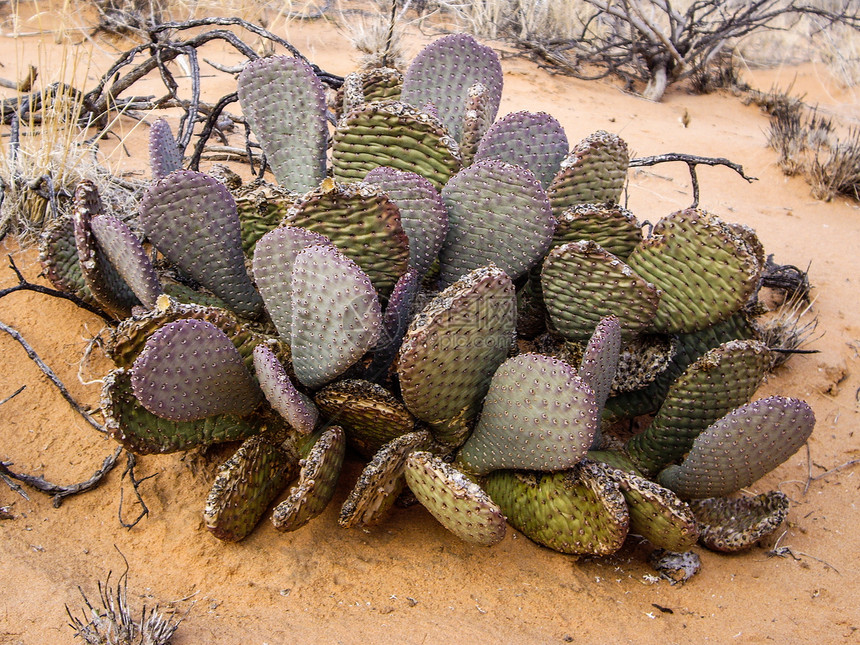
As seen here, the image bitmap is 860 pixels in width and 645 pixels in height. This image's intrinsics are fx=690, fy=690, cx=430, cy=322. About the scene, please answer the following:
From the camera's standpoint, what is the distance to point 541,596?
1.79 meters

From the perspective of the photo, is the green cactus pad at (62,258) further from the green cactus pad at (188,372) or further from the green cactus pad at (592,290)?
the green cactus pad at (592,290)

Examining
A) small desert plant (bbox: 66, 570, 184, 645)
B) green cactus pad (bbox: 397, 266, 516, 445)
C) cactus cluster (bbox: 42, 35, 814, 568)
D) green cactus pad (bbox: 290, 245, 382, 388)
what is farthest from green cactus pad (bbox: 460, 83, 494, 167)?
small desert plant (bbox: 66, 570, 184, 645)

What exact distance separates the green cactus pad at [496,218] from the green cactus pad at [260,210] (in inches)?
20.8

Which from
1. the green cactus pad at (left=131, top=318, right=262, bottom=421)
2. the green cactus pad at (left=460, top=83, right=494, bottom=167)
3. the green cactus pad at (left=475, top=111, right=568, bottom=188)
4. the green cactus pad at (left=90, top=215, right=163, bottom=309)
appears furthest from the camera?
the green cactus pad at (left=460, top=83, right=494, bottom=167)

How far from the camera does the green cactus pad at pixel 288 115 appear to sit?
Answer: 2387mm

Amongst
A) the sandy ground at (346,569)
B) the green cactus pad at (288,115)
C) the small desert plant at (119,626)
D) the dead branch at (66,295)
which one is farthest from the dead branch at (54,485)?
the green cactus pad at (288,115)

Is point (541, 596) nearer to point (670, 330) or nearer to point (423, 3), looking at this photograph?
point (670, 330)

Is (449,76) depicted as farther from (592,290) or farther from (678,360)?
(678,360)

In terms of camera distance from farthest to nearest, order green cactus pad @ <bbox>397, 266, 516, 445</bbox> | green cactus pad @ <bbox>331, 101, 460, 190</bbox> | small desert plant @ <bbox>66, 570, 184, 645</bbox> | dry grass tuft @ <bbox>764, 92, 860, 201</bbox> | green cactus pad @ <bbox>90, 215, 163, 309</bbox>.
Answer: dry grass tuft @ <bbox>764, 92, 860, 201</bbox>
green cactus pad @ <bbox>331, 101, 460, 190</bbox>
green cactus pad @ <bbox>90, 215, 163, 309</bbox>
green cactus pad @ <bbox>397, 266, 516, 445</bbox>
small desert plant @ <bbox>66, 570, 184, 645</bbox>

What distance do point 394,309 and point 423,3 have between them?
7.95 metres

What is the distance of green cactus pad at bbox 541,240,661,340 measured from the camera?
77.4 inches

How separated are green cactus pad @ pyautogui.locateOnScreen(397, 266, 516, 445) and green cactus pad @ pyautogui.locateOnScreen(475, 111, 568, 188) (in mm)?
670

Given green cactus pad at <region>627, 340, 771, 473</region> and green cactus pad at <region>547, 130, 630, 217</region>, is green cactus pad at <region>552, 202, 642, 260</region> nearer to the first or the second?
green cactus pad at <region>547, 130, 630, 217</region>

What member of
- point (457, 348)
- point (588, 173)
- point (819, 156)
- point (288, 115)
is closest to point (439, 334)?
point (457, 348)
